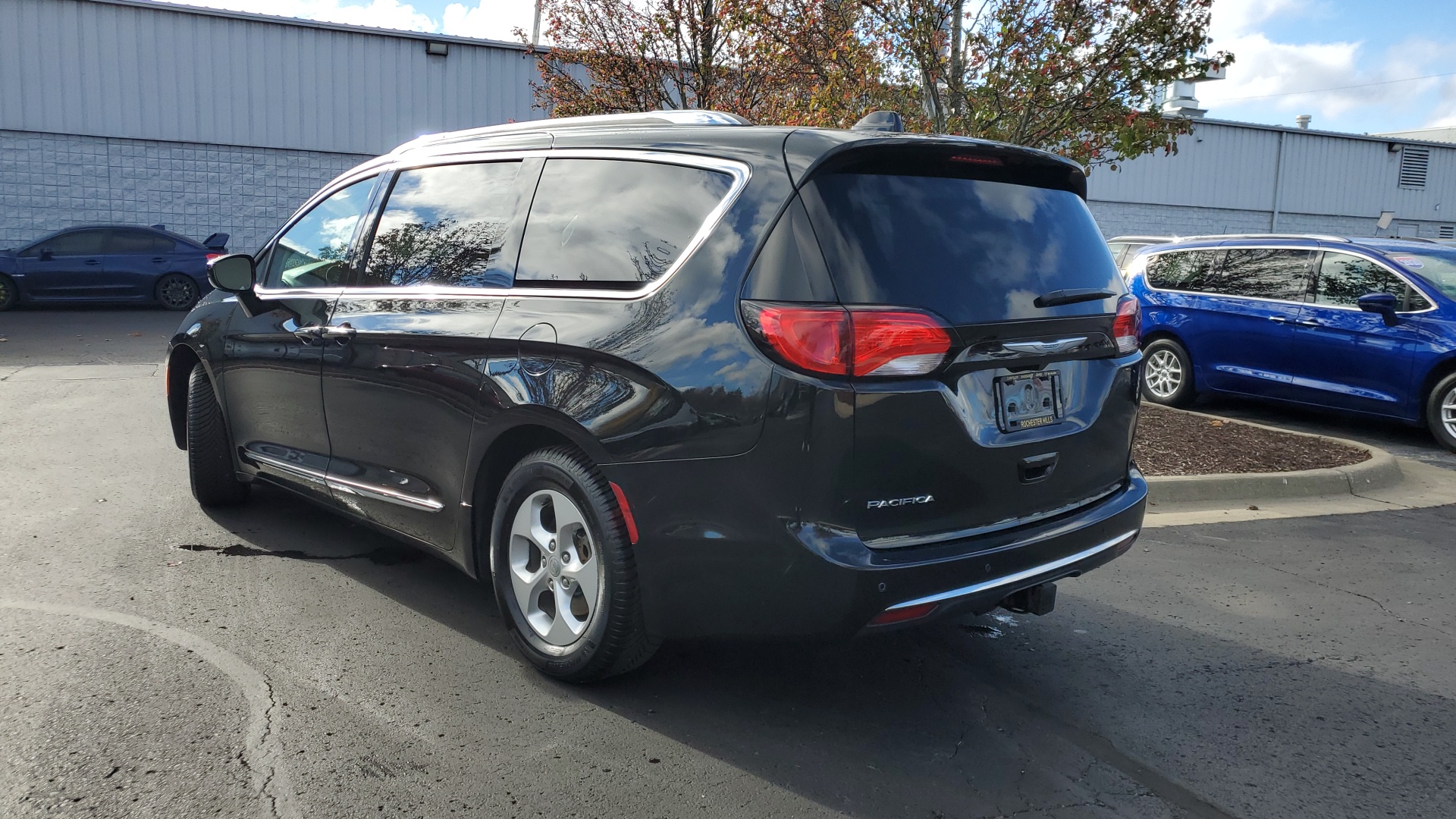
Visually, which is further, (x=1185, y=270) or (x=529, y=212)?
(x=1185, y=270)

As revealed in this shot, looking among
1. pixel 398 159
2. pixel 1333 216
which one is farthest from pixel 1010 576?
pixel 1333 216

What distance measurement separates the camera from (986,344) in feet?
10.2

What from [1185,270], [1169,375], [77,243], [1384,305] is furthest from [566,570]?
[77,243]

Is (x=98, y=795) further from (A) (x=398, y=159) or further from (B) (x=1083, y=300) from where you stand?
(B) (x=1083, y=300)

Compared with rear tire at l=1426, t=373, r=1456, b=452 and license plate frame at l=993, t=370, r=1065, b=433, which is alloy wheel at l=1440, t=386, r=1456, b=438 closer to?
rear tire at l=1426, t=373, r=1456, b=452

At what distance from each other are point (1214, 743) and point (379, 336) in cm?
319

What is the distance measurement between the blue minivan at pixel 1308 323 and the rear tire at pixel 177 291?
1545cm

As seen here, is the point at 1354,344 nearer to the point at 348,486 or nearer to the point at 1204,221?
the point at 348,486

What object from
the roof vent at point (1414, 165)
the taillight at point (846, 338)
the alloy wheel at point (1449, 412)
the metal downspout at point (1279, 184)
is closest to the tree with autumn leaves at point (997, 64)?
the alloy wheel at point (1449, 412)

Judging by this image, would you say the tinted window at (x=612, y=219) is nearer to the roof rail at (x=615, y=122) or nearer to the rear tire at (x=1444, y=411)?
the roof rail at (x=615, y=122)

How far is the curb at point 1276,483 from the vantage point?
6758 millimetres

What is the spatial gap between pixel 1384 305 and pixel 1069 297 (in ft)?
23.5

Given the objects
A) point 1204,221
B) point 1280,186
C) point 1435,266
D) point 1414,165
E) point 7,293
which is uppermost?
point 1414,165

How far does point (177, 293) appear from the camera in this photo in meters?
18.7
